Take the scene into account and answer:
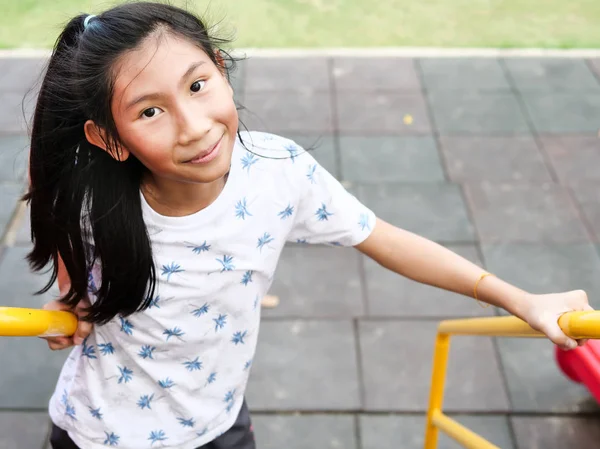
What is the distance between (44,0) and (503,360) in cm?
436

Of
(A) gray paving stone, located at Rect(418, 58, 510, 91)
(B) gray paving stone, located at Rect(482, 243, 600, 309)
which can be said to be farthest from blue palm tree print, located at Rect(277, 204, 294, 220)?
(A) gray paving stone, located at Rect(418, 58, 510, 91)

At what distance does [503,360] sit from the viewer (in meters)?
2.62

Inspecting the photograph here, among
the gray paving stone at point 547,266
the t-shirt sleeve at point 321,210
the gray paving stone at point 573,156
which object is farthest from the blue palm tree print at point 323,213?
the gray paving stone at point 573,156

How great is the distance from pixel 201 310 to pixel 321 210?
319 millimetres

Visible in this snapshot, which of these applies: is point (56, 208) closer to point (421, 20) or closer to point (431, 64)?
point (431, 64)

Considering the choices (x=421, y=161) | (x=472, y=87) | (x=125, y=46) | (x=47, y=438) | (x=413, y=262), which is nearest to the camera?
(x=125, y=46)

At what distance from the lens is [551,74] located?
14.5ft

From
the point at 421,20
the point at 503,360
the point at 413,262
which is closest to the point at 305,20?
the point at 421,20

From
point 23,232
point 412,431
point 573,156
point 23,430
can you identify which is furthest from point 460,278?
point 573,156

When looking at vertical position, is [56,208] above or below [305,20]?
above

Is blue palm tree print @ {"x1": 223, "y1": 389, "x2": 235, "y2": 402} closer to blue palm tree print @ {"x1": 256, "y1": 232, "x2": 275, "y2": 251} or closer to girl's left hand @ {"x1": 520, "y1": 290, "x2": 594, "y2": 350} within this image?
blue palm tree print @ {"x1": 256, "y1": 232, "x2": 275, "y2": 251}

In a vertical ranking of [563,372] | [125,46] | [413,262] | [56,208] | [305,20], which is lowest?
[305,20]

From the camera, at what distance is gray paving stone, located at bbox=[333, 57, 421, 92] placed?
4.32 meters

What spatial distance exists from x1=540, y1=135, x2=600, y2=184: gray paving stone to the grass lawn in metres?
1.21
